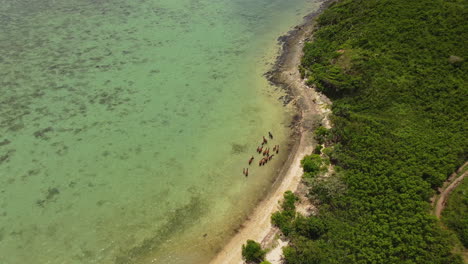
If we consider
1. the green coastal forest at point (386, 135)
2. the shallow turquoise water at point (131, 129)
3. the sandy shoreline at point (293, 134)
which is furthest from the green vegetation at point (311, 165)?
the shallow turquoise water at point (131, 129)

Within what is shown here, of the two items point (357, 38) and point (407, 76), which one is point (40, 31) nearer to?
point (357, 38)

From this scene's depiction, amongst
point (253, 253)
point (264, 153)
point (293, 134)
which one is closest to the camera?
point (253, 253)

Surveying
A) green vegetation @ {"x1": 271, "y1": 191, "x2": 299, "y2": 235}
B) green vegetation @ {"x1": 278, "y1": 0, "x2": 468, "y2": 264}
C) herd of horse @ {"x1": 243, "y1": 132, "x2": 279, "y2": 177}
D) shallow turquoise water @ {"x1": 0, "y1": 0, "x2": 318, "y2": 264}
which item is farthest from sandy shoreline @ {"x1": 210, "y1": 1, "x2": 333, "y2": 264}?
herd of horse @ {"x1": 243, "y1": 132, "x2": 279, "y2": 177}

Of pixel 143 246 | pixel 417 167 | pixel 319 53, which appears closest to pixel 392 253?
pixel 417 167

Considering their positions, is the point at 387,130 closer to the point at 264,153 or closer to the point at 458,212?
the point at 458,212

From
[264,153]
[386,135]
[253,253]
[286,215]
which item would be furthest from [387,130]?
[253,253]

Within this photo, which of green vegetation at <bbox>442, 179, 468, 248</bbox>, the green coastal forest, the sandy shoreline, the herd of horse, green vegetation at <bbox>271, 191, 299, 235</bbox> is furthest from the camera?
the herd of horse

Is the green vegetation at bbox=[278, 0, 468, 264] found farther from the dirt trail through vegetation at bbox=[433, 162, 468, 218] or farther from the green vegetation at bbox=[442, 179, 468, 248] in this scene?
the green vegetation at bbox=[442, 179, 468, 248]
